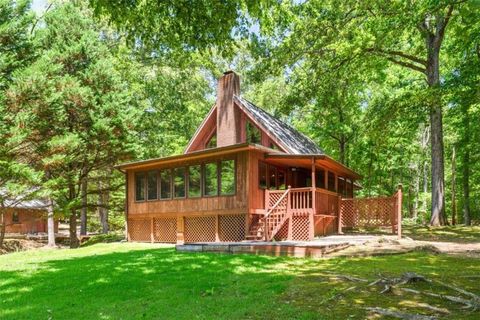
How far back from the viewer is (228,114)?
62.2ft

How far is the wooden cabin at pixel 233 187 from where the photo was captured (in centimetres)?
1488

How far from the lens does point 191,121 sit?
3134cm

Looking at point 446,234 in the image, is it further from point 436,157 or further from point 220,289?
point 220,289

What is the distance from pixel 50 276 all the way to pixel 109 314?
3.91m

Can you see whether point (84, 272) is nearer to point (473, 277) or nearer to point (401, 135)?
point (473, 277)

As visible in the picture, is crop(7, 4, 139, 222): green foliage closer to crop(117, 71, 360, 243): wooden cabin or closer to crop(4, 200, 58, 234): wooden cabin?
crop(117, 71, 360, 243): wooden cabin

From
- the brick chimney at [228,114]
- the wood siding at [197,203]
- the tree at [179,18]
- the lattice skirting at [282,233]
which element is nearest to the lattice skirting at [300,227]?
the lattice skirting at [282,233]

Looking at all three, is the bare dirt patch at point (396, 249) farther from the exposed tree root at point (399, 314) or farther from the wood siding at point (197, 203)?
the exposed tree root at point (399, 314)

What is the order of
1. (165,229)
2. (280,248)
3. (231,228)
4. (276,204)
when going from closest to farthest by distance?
(280,248) < (276,204) < (231,228) < (165,229)

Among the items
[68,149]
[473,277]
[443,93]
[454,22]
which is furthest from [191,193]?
[454,22]

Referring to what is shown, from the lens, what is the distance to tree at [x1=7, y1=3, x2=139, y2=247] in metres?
19.8

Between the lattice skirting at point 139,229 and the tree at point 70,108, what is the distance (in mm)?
3402

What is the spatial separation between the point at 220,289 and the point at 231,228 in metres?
9.24

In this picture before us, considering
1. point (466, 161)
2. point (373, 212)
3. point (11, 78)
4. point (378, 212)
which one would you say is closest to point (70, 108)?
point (11, 78)
